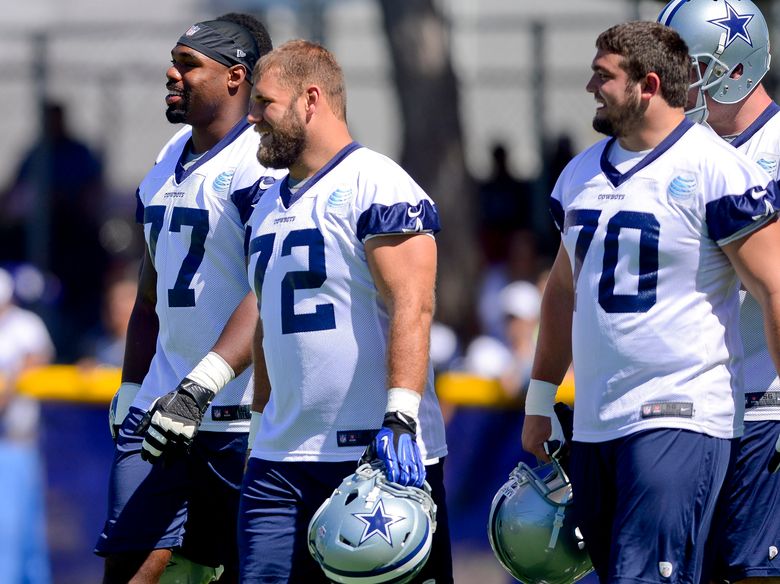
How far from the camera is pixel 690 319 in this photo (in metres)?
4.68

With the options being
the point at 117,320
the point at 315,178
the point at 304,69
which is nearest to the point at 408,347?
the point at 315,178

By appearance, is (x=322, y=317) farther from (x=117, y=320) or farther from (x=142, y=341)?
(x=117, y=320)

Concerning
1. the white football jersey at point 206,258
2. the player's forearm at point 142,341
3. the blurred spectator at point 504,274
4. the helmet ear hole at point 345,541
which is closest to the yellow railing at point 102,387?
the blurred spectator at point 504,274

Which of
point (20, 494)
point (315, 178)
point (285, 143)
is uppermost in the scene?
point (285, 143)

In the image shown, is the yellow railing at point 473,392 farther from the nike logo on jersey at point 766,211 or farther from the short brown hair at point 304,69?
the nike logo on jersey at point 766,211

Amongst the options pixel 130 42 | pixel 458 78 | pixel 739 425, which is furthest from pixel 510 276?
pixel 739 425

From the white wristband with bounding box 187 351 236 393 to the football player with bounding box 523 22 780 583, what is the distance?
1.26 metres

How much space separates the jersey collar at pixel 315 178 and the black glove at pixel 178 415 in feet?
2.34

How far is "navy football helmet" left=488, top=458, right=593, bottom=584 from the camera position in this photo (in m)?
5.06

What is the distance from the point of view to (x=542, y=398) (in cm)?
526

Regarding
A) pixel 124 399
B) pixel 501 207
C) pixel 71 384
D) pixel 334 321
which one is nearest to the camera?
pixel 334 321

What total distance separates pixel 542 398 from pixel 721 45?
1332 mm

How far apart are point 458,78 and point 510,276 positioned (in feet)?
7.79

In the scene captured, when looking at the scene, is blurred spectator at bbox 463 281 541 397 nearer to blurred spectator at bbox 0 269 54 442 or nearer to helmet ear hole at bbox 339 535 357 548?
blurred spectator at bbox 0 269 54 442
